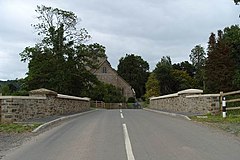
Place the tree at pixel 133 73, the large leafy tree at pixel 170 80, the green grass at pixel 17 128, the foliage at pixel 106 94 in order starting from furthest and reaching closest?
the tree at pixel 133 73, the large leafy tree at pixel 170 80, the foliage at pixel 106 94, the green grass at pixel 17 128

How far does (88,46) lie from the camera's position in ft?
156

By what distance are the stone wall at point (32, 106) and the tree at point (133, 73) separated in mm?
80627

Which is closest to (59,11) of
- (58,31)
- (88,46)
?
(58,31)

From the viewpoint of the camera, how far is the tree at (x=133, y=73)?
4247 inches

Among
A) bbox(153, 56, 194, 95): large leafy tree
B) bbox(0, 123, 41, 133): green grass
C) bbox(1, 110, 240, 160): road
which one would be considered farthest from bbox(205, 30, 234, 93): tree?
bbox(1, 110, 240, 160): road

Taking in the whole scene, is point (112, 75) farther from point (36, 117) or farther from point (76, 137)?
point (76, 137)

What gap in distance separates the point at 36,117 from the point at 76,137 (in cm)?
813

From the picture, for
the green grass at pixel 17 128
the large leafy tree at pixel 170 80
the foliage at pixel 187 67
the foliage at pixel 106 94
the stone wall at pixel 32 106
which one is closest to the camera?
the green grass at pixel 17 128

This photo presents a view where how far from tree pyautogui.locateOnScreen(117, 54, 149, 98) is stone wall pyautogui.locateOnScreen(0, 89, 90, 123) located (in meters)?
80.6

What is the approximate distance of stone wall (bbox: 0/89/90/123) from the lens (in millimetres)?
16672

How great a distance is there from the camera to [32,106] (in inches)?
747

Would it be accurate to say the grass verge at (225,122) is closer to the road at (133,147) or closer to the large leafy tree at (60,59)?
the road at (133,147)

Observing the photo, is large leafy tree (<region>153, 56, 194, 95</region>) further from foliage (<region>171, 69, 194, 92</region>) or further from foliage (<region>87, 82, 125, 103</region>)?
foliage (<region>87, 82, 125, 103</region>)

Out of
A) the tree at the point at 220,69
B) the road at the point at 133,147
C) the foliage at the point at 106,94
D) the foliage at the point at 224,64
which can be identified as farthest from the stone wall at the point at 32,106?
the foliage at the point at 106,94
